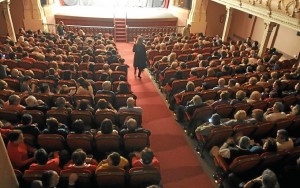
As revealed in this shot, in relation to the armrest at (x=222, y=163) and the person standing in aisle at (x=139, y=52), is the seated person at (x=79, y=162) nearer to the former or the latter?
the armrest at (x=222, y=163)

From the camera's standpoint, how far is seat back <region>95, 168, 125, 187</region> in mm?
3719

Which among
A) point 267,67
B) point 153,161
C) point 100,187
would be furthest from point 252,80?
point 100,187

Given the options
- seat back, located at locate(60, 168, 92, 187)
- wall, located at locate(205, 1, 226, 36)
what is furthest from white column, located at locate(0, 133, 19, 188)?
wall, located at locate(205, 1, 226, 36)

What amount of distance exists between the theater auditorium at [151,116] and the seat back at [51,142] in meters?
0.02

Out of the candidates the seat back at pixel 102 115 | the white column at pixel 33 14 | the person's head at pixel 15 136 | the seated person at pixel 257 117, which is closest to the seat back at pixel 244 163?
the seated person at pixel 257 117

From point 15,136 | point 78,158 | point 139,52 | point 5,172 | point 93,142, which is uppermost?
point 5,172

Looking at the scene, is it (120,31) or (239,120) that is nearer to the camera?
(239,120)

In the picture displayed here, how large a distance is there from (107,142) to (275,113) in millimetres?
3419

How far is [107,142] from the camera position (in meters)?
4.57

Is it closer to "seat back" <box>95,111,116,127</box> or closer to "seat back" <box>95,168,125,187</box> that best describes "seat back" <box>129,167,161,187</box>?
"seat back" <box>95,168,125,187</box>

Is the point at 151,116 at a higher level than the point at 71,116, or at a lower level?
lower

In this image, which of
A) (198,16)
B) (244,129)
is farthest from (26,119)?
(198,16)

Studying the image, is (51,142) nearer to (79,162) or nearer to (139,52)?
(79,162)

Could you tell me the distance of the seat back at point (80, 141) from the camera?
4418 mm
